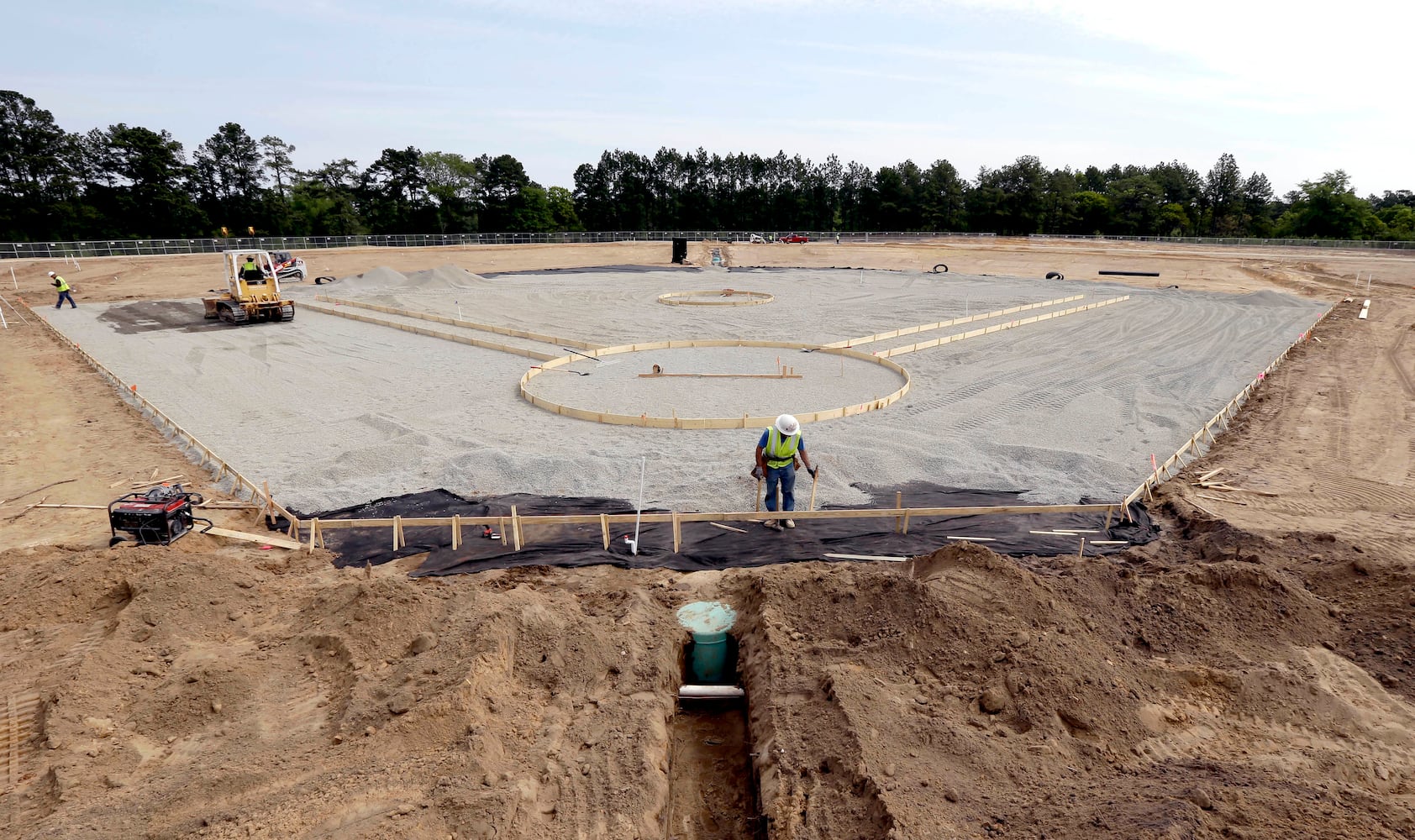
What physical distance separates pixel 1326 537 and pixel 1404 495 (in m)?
2.92

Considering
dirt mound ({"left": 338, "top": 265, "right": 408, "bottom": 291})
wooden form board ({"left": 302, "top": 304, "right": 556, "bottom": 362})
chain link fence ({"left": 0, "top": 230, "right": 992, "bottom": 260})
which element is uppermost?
chain link fence ({"left": 0, "top": 230, "right": 992, "bottom": 260})

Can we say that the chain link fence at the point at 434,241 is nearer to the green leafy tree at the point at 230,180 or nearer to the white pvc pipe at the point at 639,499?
the green leafy tree at the point at 230,180

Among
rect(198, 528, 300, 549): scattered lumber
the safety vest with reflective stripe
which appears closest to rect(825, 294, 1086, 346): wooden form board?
the safety vest with reflective stripe

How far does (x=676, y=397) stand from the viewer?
14.7m

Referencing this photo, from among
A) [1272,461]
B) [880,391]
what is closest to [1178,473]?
[1272,461]

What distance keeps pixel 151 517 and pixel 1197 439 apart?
15247 mm

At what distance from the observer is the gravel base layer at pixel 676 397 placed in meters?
10.8

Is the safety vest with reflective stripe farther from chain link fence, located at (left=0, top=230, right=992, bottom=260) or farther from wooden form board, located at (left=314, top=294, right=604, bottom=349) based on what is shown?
chain link fence, located at (left=0, top=230, right=992, bottom=260)

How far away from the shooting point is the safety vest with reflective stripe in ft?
29.4

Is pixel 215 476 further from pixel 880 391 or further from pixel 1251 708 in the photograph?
pixel 1251 708

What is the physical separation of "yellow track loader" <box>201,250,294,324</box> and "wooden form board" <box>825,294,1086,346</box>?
18.1 m

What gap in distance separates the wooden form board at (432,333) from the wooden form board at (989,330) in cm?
907

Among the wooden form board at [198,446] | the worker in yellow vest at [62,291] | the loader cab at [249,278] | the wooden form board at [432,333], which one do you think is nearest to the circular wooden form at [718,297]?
the wooden form board at [432,333]

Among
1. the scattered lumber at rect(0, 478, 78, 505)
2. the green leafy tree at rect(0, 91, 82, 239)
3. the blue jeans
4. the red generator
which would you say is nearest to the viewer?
the red generator
